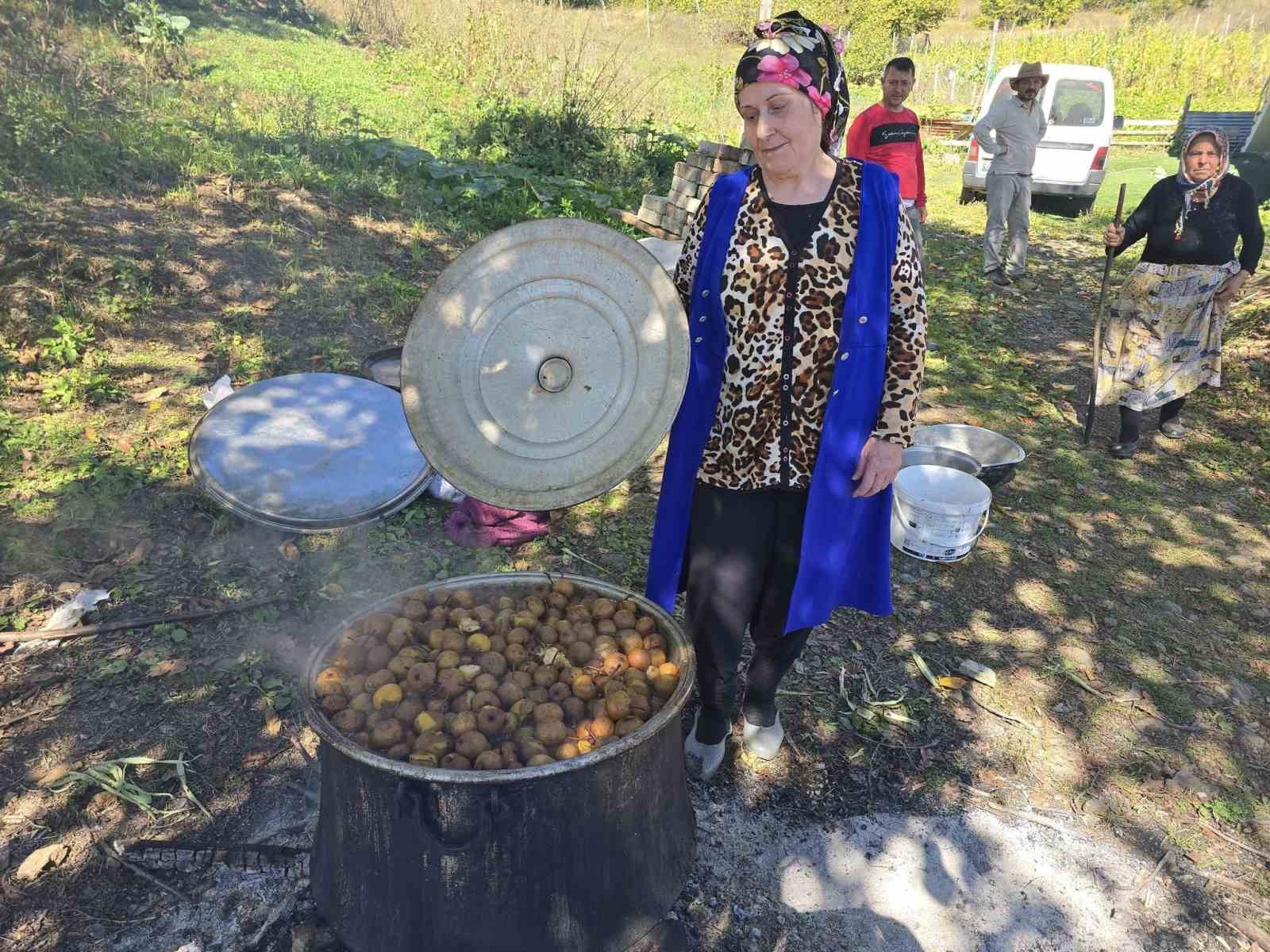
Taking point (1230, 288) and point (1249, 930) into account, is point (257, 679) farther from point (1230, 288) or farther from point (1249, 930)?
point (1230, 288)

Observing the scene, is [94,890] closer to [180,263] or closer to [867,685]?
[867,685]

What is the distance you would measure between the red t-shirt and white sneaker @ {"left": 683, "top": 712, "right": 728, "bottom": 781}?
5.63 meters

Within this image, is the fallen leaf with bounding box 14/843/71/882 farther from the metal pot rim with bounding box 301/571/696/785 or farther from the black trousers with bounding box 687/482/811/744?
the black trousers with bounding box 687/482/811/744

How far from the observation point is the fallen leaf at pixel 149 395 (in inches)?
183

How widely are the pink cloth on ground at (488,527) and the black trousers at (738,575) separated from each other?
1616 millimetres

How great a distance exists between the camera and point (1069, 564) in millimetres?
4293

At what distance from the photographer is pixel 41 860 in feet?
8.00

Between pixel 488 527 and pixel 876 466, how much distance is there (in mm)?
2289

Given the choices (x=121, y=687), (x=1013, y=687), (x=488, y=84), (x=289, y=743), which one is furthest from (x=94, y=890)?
(x=488, y=84)

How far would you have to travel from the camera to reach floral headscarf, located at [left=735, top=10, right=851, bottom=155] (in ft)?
6.30

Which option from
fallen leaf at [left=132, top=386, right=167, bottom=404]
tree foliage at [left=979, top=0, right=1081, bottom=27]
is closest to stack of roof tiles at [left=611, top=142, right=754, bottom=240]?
fallen leaf at [left=132, top=386, right=167, bottom=404]

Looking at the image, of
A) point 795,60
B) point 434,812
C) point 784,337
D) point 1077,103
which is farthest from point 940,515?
point 1077,103

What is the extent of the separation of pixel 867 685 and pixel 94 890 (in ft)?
9.11

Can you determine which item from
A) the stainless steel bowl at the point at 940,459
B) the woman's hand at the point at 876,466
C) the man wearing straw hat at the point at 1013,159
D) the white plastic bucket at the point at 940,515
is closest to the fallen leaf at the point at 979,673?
the white plastic bucket at the point at 940,515
